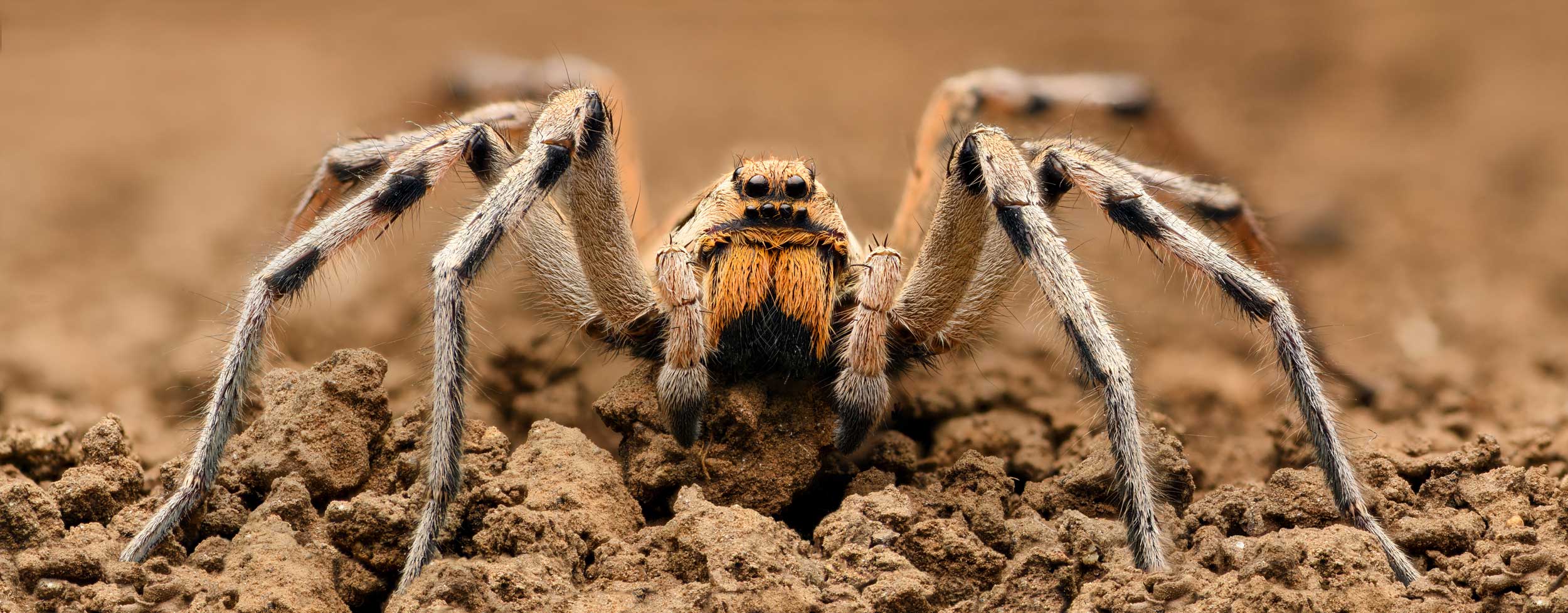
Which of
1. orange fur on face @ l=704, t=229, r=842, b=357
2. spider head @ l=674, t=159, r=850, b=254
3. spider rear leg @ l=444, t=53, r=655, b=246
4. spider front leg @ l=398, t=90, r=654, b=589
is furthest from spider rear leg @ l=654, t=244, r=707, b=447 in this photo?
spider rear leg @ l=444, t=53, r=655, b=246

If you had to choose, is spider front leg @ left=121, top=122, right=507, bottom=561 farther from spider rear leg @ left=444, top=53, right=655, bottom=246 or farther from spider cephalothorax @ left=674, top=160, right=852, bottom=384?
spider rear leg @ left=444, top=53, right=655, bottom=246

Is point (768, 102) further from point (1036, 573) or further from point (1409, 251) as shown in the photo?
point (1036, 573)

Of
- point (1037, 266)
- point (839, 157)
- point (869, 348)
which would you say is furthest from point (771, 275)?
point (839, 157)

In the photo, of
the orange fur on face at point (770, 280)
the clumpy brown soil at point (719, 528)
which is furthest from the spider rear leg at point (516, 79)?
the clumpy brown soil at point (719, 528)

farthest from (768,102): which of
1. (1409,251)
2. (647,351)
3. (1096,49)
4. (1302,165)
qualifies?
(647,351)

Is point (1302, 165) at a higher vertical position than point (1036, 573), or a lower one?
higher

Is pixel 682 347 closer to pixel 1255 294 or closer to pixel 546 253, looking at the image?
pixel 546 253
